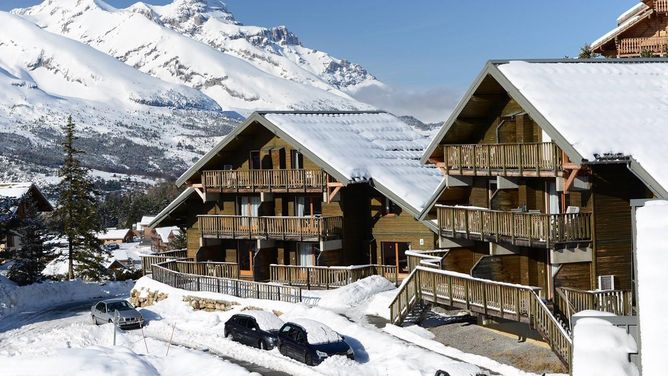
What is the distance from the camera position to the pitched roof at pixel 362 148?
46906 mm

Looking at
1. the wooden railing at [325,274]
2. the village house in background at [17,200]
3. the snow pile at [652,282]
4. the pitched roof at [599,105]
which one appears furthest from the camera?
the village house in background at [17,200]

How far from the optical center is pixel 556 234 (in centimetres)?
3170

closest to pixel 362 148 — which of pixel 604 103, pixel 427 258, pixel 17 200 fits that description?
pixel 427 258

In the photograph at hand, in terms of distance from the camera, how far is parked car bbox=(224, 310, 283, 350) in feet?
119

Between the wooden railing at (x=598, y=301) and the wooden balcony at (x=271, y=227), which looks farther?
the wooden balcony at (x=271, y=227)

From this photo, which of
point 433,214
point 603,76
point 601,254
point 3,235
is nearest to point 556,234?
point 601,254

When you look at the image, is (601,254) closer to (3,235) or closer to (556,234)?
(556,234)

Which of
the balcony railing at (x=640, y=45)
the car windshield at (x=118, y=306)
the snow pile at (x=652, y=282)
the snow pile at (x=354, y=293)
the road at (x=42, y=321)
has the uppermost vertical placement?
the balcony railing at (x=640, y=45)

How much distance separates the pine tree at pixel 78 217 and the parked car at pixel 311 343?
1502 inches

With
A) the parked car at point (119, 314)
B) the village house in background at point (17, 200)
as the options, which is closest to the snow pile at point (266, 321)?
the parked car at point (119, 314)

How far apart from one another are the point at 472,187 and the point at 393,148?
44.2 ft

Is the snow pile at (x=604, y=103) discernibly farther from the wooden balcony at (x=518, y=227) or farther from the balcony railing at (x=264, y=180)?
the balcony railing at (x=264, y=180)

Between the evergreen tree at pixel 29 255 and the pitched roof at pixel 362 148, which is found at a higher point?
the pitched roof at pixel 362 148

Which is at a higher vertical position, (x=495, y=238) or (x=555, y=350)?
(x=495, y=238)
